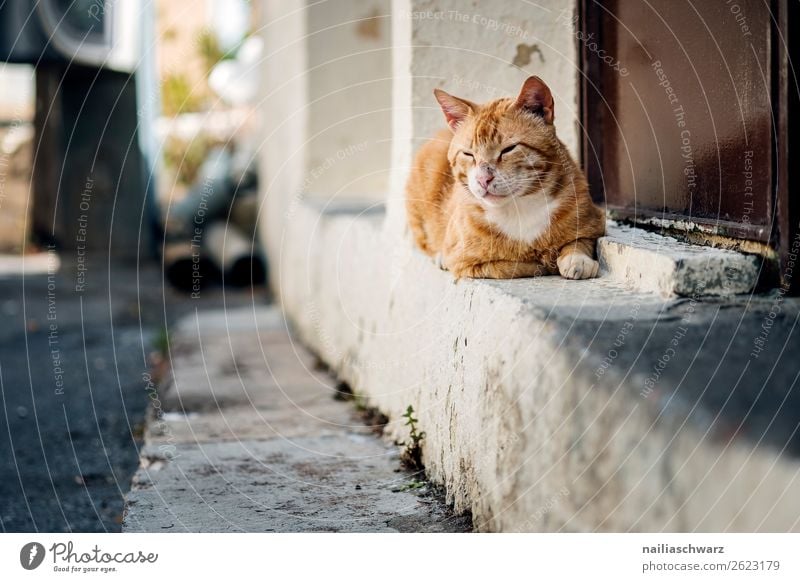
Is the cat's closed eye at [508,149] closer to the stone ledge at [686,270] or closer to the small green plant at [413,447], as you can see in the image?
the stone ledge at [686,270]

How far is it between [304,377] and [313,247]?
91 centimetres

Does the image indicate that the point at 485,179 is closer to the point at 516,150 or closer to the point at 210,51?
the point at 516,150

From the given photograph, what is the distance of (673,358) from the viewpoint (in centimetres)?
168

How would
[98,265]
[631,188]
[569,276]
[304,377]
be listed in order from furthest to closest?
[98,265] < [304,377] < [631,188] < [569,276]

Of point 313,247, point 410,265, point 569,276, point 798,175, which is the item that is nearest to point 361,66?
point 313,247

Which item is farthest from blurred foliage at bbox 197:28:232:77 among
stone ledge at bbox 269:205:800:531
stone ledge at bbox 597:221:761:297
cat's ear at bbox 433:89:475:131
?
stone ledge at bbox 597:221:761:297

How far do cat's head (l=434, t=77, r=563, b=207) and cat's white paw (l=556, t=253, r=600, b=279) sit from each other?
8.7 inches

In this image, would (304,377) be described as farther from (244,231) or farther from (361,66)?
(244,231)

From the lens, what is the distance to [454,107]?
8.80 feet

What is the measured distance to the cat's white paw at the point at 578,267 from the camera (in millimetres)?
2367

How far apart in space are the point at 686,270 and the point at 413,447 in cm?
120

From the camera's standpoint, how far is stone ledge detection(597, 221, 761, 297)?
198 cm

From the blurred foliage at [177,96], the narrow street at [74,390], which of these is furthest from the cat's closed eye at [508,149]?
the blurred foliage at [177,96]

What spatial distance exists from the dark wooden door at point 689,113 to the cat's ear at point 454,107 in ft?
1.92
